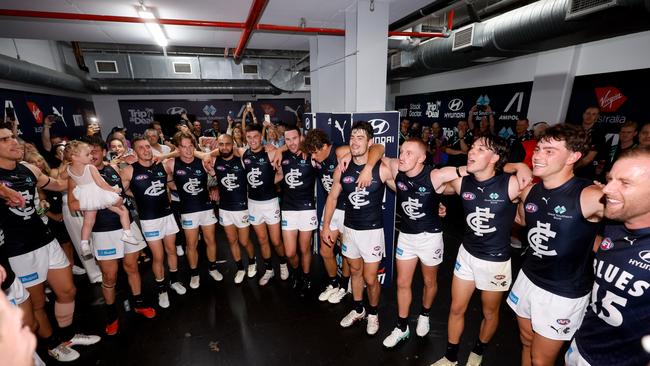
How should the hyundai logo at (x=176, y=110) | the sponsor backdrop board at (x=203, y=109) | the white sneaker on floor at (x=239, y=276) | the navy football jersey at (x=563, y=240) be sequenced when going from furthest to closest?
1. the hyundai logo at (x=176, y=110)
2. the sponsor backdrop board at (x=203, y=109)
3. the white sneaker on floor at (x=239, y=276)
4. the navy football jersey at (x=563, y=240)

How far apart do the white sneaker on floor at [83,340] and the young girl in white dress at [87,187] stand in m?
1.08

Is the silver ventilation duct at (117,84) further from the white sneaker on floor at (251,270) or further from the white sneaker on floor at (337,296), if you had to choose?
the white sneaker on floor at (337,296)

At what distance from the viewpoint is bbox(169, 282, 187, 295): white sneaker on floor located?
12.9ft

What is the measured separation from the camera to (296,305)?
370 cm

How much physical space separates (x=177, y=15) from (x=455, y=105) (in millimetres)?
8415

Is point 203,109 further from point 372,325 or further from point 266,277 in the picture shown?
point 372,325

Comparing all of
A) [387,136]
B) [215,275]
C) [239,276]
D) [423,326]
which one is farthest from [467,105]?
[215,275]

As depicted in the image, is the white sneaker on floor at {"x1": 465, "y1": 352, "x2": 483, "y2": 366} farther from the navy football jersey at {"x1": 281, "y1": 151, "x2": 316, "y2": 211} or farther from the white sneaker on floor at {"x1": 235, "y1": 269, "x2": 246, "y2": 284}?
the white sneaker on floor at {"x1": 235, "y1": 269, "x2": 246, "y2": 284}

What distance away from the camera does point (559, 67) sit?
626 cm

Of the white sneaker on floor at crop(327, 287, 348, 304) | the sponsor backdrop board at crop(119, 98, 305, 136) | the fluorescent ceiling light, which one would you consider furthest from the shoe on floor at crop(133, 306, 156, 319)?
the sponsor backdrop board at crop(119, 98, 305, 136)

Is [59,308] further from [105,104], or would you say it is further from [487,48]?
[105,104]

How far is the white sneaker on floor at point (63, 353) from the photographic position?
9.53 feet

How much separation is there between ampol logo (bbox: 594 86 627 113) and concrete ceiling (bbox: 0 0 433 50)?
444 centimetres

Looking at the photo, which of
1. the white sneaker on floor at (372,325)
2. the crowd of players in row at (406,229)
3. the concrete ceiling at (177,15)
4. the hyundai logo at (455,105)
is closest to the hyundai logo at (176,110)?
the concrete ceiling at (177,15)
